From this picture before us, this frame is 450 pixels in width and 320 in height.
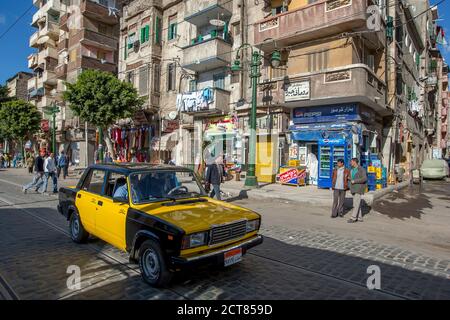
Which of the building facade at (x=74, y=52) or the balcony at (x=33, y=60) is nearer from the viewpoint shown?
the building facade at (x=74, y=52)

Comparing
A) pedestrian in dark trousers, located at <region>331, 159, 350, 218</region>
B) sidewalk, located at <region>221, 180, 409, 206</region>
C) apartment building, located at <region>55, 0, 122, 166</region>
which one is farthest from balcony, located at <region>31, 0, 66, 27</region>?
pedestrian in dark trousers, located at <region>331, 159, 350, 218</region>

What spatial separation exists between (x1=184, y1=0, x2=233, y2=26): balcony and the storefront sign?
7842 millimetres

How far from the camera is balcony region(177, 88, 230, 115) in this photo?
18.7 m

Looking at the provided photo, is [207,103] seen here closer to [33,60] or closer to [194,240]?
[194,240]

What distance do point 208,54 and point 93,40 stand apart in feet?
57.8

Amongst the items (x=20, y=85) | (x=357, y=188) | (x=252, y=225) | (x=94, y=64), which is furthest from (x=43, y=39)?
(x=252, y=225)

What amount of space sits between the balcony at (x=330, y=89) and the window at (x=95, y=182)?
11.8 m

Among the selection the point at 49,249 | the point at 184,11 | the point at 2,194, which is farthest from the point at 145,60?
the point at 49,249

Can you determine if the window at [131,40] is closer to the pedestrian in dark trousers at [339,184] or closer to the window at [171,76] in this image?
the window at [171,76]

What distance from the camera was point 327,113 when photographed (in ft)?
50.7

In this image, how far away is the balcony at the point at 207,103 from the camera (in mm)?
18656

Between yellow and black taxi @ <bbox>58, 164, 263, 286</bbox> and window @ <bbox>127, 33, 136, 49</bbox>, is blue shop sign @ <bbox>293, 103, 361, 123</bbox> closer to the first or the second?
yellow and black taxi @ <bbox>58, 164, 263, 286</bbox>

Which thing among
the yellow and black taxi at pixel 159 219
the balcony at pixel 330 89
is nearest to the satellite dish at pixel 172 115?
the balcony at pixel 330 89

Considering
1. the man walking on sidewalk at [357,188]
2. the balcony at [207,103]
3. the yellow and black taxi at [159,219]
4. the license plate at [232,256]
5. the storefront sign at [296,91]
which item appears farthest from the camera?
the balcony at [207,103]
